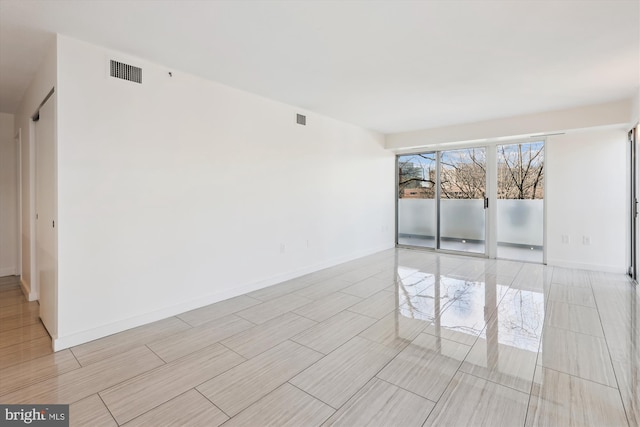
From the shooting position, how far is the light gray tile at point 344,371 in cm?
191

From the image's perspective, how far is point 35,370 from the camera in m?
2.14

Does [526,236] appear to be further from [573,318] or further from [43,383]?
[43,383]

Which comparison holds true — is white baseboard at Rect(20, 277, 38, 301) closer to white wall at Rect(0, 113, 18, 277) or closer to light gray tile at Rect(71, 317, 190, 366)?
white wall at Rect(0, 113, 18, 277)

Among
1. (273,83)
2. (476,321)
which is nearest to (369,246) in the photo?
(476,321)

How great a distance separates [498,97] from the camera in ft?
13.3

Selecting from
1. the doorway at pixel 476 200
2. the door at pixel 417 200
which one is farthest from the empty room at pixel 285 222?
the door at pixel 417 200

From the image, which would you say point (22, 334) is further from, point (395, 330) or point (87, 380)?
point (395, 330)

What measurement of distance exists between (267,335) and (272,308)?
0.63 meters

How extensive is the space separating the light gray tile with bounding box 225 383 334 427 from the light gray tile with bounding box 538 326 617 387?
1.71 m

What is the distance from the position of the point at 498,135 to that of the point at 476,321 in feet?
11.9

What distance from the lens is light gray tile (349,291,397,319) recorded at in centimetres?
317

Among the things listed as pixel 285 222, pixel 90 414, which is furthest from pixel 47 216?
pixel 285 222

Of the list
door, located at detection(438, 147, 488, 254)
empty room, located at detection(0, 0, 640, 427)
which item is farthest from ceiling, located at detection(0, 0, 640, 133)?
door, located at detection(438, 147, 488, 254)

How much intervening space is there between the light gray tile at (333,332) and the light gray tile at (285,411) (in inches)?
23.0
